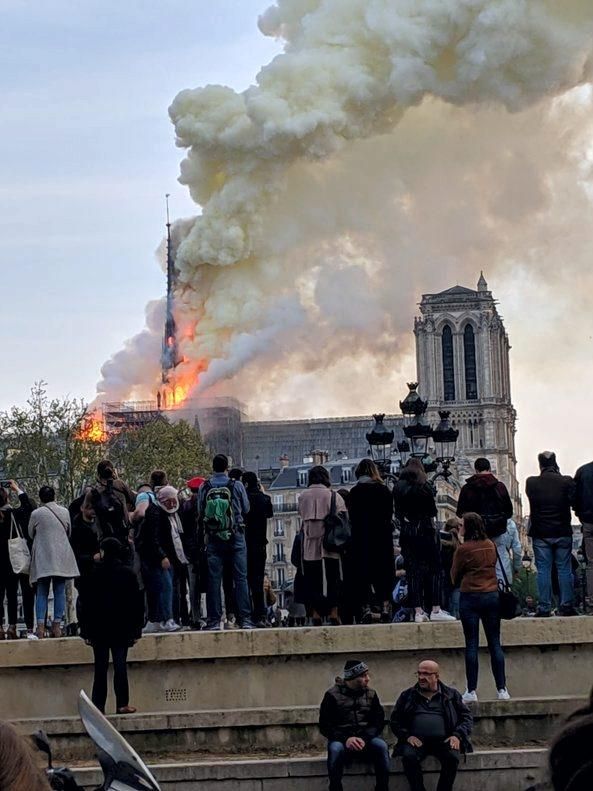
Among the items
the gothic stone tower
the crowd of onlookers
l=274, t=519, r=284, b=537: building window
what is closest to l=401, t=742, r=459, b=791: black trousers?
the crowd of onlookers

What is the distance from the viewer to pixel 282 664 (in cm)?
1497

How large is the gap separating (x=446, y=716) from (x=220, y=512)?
3963 millimetres

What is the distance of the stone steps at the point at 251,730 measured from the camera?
13.9m

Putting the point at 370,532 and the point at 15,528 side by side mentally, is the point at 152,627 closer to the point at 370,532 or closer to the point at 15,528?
the point at 15,528

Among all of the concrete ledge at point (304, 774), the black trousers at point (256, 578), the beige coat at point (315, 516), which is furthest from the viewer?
the black trousers at point (256, 578)

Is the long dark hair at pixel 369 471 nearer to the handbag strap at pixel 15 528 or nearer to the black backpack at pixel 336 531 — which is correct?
the black backpack at pixel 336 531

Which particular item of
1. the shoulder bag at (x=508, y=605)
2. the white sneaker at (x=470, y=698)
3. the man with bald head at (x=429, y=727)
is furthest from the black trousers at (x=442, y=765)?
the shoulder bag at (x=508, y=605)

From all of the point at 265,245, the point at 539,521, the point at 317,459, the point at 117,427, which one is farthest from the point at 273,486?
the point at 539,521

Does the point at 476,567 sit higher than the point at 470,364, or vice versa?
the point at 470,364

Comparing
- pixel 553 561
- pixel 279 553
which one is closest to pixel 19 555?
pixel 553 561

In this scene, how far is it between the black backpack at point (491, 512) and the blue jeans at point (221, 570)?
7.33ft

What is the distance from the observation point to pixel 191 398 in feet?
311

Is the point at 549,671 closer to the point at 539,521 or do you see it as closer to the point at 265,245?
the point at 539,521

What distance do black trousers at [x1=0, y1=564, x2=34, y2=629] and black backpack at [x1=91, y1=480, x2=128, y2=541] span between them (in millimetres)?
1200
